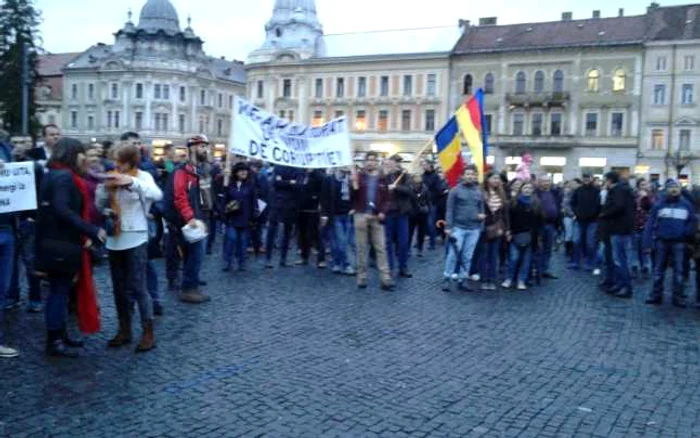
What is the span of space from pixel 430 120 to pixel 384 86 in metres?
5.19

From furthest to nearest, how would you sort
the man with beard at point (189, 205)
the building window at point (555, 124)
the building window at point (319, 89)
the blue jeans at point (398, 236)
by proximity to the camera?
the building window at point (319, 89) → the building window at point (555, 124) → the blue jeans at point (398, 236) → the man with beard at point (189, 205)

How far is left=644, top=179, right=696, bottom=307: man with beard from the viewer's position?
400 inches

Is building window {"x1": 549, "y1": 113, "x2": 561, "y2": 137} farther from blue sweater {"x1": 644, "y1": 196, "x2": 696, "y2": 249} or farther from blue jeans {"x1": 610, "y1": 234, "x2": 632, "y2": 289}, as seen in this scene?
blue sweater {"x1": 644, "y1": 196, "x2": 696, "y2": 249}

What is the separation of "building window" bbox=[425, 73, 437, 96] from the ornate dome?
34850 mm

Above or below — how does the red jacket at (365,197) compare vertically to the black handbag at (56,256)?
above

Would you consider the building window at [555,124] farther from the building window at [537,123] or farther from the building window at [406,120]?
the building window at [406,120]

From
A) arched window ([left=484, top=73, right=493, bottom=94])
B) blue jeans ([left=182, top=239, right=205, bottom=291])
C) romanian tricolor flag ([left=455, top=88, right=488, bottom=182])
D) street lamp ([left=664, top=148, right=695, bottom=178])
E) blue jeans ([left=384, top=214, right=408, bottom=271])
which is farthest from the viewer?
arched window ([left=484, top=73, right=493, bottom=94])

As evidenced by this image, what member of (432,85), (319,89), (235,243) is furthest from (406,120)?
(235,243)

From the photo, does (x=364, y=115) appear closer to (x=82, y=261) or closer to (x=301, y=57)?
(x=301, y=57)

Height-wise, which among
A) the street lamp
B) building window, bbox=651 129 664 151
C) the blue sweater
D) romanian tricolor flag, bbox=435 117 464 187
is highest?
building window, bbox=651 129 664 151

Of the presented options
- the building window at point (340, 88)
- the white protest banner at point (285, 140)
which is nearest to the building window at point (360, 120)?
the building window at point (340, 88)

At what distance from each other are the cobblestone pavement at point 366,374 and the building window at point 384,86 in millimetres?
53705

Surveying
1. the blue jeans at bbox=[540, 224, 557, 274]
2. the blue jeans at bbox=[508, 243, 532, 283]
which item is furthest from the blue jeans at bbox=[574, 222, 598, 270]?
the blue jeans at bbox=[508, 243, 532, 283]

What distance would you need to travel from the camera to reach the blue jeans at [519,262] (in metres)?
11.3
